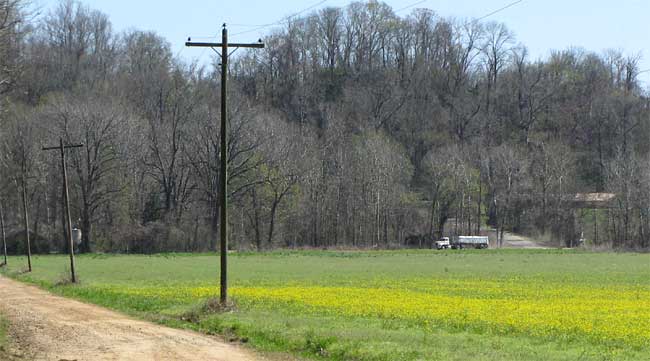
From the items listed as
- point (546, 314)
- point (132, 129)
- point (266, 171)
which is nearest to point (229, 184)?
point (266, 171)

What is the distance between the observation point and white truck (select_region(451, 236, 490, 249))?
4203 inches

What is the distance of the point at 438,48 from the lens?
14238cm

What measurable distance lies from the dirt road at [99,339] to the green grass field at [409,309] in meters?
1.23

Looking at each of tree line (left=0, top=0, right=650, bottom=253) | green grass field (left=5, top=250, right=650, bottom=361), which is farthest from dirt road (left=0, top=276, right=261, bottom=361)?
tree line (left=0, top=0, right=650, bottom=253)

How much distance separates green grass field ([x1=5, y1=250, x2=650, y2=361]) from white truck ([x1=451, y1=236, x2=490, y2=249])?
50.9m

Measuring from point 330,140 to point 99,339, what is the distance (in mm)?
97914

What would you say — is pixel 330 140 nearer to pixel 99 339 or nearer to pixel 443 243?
pixel 443 243

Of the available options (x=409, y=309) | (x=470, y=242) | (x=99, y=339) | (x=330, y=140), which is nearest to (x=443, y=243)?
(x=470, y=242)

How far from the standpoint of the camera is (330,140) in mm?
119375

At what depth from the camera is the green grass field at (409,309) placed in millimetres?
19703

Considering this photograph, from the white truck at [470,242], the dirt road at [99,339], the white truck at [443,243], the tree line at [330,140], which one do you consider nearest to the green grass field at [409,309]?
the dirt road at [99,339]

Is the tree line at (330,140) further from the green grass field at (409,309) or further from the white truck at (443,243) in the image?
the green grass field at (409,309)

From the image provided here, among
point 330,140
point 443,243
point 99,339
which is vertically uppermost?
point 330,140

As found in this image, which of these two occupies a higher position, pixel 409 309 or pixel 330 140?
pixel 330 140
